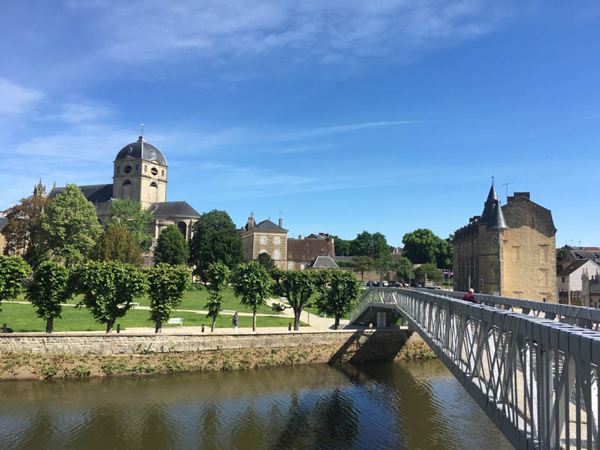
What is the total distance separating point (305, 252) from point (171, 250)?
80.4ft

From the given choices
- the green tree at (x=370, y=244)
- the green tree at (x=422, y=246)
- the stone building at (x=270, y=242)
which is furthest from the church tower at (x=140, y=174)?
the green tree at (x=422, y=246)

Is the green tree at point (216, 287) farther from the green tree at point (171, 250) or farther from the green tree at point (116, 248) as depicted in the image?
the green tree at point (171, 250)

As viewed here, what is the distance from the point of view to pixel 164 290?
28.1 metres

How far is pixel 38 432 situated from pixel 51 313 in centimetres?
953

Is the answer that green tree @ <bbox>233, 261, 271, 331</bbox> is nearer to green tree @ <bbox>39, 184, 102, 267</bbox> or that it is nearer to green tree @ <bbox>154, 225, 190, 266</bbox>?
green tree @ <bbox>39, 184, 102, 267</bbox>

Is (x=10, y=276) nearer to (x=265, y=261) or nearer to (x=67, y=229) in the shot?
(x=67, y=229)

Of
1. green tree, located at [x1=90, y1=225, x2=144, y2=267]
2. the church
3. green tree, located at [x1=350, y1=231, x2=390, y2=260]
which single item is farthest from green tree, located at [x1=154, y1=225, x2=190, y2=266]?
green tree, located at [x1=350, y1=231, x2=390, y2=260]

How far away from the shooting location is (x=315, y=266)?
74.2m

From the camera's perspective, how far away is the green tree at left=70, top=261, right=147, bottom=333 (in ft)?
87.4

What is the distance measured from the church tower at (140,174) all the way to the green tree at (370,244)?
4651 cm

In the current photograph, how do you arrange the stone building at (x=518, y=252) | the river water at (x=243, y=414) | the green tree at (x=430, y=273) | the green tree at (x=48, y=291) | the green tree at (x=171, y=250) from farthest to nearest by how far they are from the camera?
the green tree at (x=430, y=273)
the green tree at (x=171, y=250)
the stone building at (x=518, y=252)
the green tree at (x=48, y=291)
the river water at (x=243, y=414)

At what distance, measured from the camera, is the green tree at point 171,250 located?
64938mm

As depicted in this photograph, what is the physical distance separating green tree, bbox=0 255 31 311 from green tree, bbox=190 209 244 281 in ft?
101

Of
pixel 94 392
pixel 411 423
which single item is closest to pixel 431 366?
pixel 411 423
